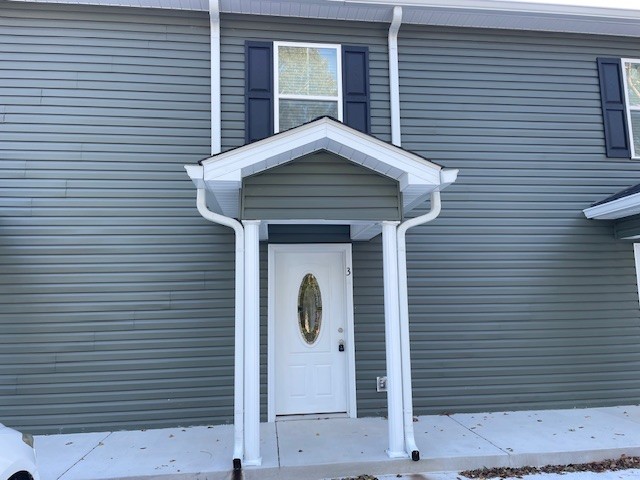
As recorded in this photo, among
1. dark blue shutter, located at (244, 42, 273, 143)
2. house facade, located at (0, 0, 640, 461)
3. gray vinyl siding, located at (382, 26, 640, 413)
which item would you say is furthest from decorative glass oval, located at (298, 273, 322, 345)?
dark blue shutter, located at (244, 42, 273, 143)

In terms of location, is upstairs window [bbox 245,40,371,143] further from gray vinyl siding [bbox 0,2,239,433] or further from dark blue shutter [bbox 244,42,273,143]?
gray vinyl siding [bbox 0,2,239,433]

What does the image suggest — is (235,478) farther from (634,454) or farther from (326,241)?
(634,454)

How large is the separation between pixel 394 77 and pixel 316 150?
218 centimetres

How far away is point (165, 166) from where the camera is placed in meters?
4.97

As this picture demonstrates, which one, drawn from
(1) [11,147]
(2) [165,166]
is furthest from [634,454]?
(1) [11,147]

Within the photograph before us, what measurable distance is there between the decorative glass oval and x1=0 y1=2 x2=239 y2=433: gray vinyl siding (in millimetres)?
834

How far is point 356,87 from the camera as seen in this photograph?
17.3ft

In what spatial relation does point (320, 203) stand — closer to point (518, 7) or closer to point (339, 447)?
point (339, 447)

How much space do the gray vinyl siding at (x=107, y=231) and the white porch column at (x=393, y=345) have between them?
1.87 m

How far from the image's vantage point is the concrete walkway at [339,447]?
3584mm

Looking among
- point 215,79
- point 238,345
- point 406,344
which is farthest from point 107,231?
point 406,344

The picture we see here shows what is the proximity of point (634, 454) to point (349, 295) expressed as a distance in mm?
3035

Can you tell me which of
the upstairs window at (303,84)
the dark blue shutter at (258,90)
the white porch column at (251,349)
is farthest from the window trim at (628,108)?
the white porch column at (251,349)

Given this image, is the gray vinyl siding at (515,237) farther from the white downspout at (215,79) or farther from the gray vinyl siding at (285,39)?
the white downspout at (215,79)
